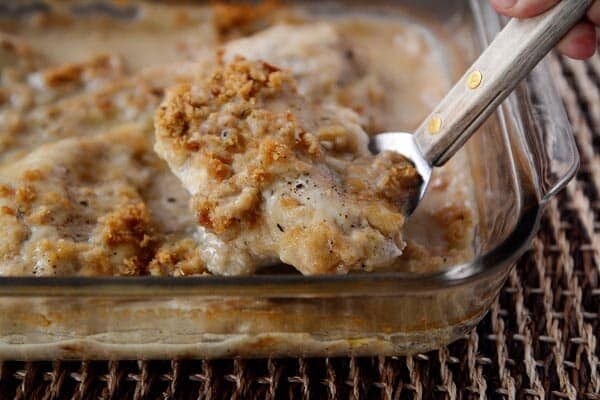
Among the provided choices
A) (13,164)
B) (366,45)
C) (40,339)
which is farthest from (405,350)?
(366,45)

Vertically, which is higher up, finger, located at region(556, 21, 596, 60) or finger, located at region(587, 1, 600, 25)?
finger, located at region(587, 1, 600, 25)

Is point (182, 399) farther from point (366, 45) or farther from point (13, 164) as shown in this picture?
point (366, 45)

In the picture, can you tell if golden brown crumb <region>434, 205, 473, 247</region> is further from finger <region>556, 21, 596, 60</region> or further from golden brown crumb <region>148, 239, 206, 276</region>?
golden brown crumb <region>148, 239, 206, 276</region>

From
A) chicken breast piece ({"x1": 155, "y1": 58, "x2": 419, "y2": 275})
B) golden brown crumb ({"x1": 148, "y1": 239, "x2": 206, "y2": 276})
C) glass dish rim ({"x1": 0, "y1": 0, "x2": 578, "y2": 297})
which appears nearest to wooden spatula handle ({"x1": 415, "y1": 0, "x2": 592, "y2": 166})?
chicken breast piece ({"x1": 155, "y1": 58, "x2": 419, "y2": 275})

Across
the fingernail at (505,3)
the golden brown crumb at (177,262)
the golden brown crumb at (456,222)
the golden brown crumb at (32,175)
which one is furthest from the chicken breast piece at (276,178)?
the fingernail at (505,3)

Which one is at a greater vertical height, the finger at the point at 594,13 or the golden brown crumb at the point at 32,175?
the finger at the point at 594,13

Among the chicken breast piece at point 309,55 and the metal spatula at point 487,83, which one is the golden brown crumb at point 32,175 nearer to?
the chicken breast piece at point 309,55
